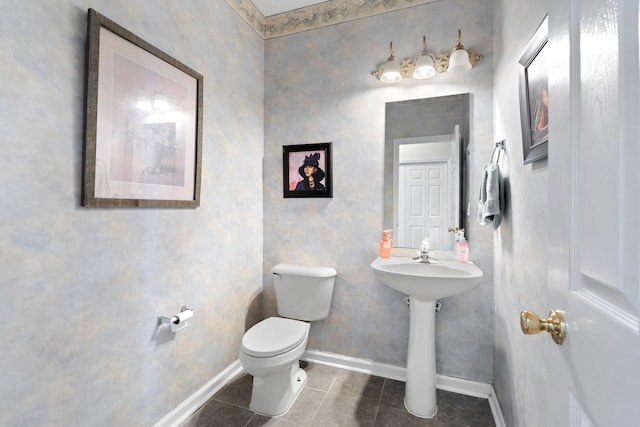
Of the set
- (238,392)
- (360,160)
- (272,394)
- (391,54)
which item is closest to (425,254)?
(360,160)

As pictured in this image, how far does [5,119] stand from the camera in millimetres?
910

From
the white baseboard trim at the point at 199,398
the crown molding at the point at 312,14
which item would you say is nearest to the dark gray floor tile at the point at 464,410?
the white baseboard trim at the point at 199,398

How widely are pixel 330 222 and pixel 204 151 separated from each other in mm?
969

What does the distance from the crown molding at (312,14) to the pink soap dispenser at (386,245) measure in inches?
59.5

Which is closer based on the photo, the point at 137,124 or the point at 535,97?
the point at 535,97

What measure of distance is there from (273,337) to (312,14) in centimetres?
223

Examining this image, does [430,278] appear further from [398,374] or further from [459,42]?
[459,42]

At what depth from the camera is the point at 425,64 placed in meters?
1.76

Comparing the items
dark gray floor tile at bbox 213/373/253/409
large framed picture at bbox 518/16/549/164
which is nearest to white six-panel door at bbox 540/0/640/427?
large framed picture at bbox 518/16/549/164

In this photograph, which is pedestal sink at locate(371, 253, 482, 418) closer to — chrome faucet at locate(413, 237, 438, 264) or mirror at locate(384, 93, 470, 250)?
chrome faucet at locate(413, 237, 438, 264)

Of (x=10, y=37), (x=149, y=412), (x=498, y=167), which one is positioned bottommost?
(x=149, y=412)

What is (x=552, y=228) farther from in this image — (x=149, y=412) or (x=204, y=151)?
(x=149, y=412)

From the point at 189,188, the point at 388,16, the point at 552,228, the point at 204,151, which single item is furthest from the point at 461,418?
the point at 388,16

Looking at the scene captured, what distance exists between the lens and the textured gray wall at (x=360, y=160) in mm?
1778
